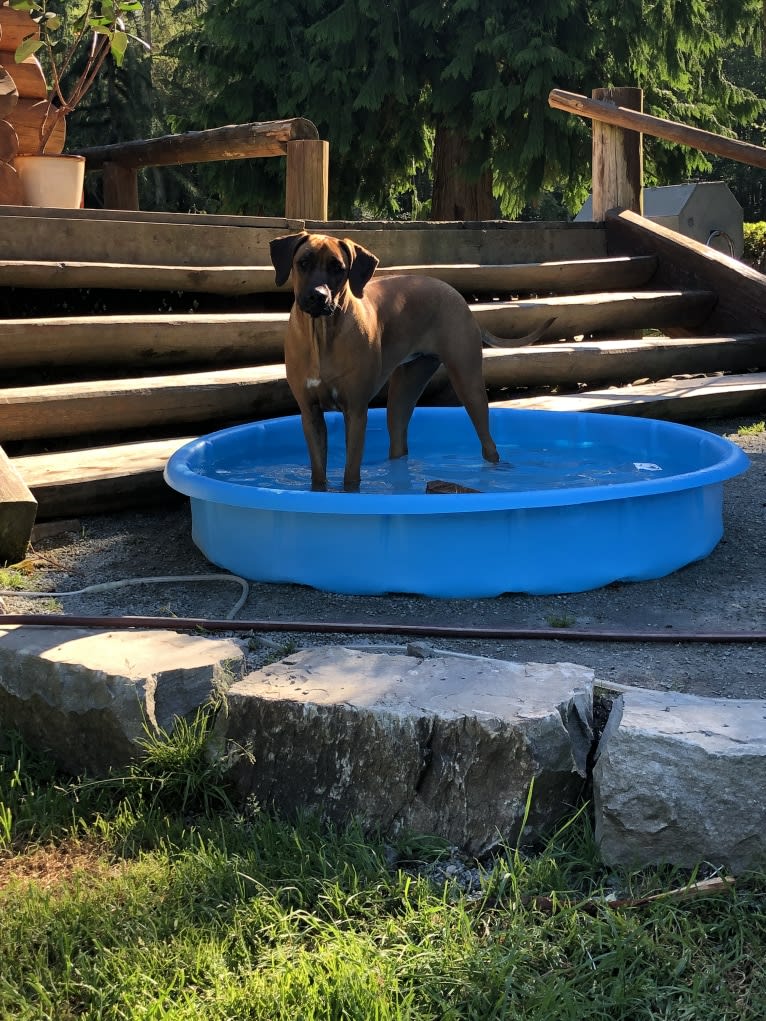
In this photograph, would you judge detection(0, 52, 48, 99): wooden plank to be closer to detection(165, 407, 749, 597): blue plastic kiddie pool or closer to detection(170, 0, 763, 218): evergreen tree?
detection(165, 407, 749, 597): blue plastic kiddie pool

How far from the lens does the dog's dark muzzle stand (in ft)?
14.7

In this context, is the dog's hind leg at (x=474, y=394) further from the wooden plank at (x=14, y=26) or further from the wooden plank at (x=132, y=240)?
the wooden plank at (x=14, y=26)

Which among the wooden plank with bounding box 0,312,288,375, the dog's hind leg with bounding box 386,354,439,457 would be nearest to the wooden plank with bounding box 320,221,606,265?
the wooden plank with bounding box 0,312,288,375

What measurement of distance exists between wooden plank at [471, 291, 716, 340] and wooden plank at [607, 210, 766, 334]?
0.13 meters

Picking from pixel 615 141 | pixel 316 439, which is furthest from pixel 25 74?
pixel 316 439

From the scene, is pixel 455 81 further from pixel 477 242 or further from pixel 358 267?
pixel 358 267

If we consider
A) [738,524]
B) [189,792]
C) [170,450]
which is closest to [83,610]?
[189,792]

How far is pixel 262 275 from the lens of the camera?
280 inches

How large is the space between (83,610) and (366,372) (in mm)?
1653

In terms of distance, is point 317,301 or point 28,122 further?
point 28,122

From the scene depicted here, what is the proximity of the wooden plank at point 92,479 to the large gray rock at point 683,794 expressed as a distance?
3.31 m

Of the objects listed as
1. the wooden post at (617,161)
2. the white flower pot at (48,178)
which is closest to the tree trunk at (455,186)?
the wooden post at (617,161)

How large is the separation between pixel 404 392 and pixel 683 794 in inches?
149

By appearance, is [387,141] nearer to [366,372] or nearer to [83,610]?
[366,372]
